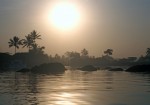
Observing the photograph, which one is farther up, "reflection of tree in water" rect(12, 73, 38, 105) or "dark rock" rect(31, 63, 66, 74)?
"dark rock" rect(31, 63, 66, 74)

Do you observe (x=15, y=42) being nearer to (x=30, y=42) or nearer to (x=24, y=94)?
(x=30, y=42)

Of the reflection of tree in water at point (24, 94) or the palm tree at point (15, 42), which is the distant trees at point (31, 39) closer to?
the palm tree at point (15, 42)

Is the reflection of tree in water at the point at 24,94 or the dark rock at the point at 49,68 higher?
the dark rock at the point at 49,68

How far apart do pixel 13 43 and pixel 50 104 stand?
464 ft

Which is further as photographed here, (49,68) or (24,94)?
(49,68)

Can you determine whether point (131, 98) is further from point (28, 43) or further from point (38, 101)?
point (28, 43)

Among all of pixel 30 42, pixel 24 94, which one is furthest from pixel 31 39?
pixel 24 94

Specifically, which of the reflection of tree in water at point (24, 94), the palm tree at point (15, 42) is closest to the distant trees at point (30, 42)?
the palm tree at point (15, 42)

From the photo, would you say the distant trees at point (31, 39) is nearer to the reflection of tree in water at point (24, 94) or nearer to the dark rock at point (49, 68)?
the dark rock at point (49, 68)

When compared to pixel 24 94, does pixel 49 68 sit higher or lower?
higher

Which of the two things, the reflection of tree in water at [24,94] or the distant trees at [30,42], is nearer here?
the reflection of tree in water at [24,94]

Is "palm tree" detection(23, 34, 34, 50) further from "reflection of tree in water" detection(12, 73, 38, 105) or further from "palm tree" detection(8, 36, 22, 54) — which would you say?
"reflection of tree in water" detection(12, 73, 38, 105)

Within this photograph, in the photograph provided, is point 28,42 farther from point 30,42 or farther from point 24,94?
point 24,94

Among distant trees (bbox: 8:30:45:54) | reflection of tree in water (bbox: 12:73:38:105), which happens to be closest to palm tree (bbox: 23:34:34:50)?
distant trees (bbox: 8:30:45:54)
